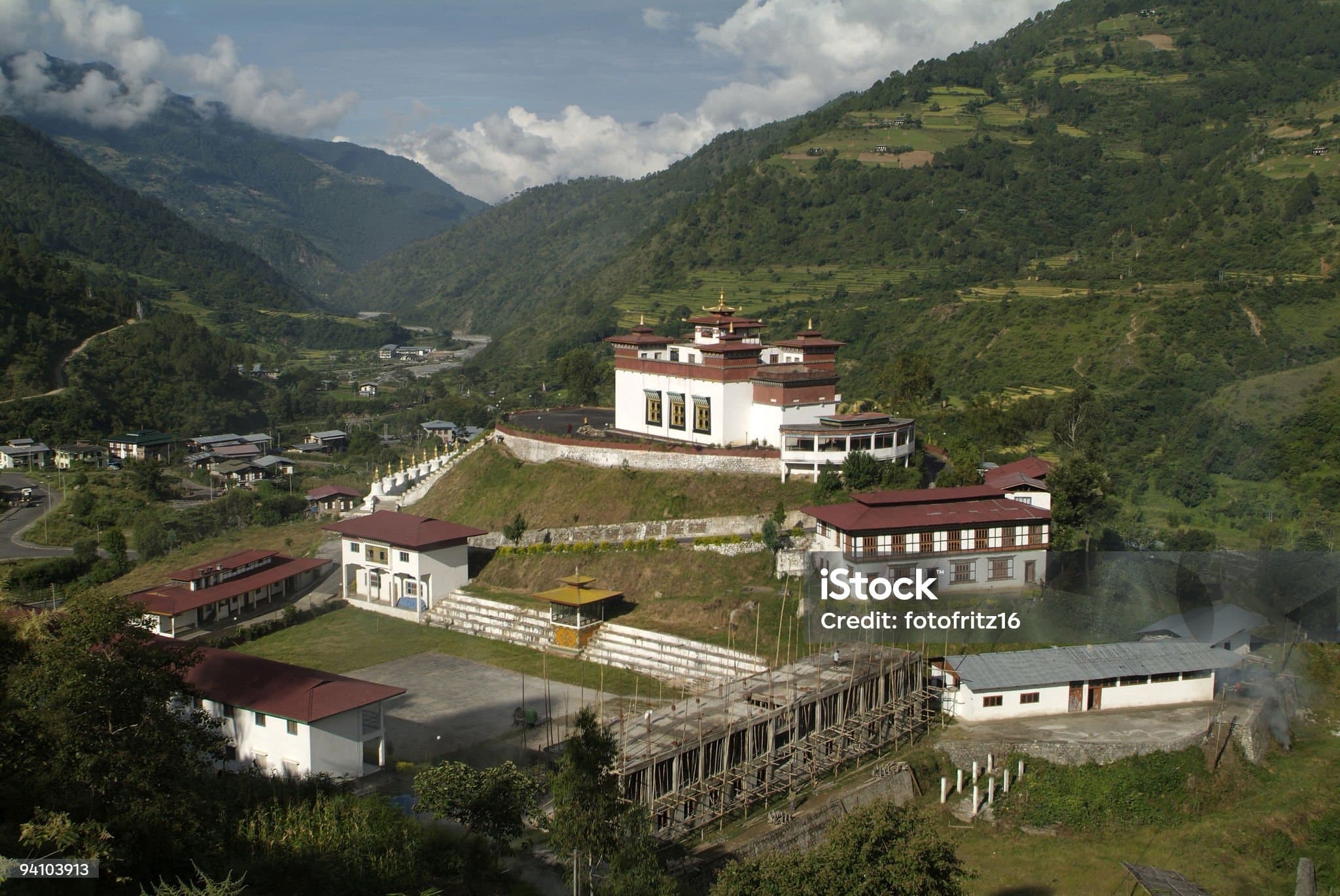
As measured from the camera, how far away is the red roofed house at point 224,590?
107ft

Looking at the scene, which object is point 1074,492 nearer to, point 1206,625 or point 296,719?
point 1206,625

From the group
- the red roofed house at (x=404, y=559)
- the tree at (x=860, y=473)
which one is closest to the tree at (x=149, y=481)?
the red roofed house at (x=404, y=559)

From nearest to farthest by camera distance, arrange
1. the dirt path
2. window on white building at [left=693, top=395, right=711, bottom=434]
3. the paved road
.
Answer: window on white building at [left=693, top=395, right=711, bottom=434] → the paved road → the dirt path

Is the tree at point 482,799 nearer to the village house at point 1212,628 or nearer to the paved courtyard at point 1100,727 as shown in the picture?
the paved courtyard at point 1100,727

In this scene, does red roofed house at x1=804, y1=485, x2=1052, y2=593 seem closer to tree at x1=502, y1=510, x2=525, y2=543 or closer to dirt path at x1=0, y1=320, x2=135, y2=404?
tree at x1=502, y1=510, x2=525, y2=543

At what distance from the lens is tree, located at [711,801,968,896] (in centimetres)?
1441

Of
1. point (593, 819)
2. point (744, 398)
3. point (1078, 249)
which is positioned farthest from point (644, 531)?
point (1078, 249)

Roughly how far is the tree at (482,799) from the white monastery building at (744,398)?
55.6 feet

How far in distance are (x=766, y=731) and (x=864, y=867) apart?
→ 7.06m

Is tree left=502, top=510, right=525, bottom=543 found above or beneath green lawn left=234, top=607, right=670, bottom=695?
above

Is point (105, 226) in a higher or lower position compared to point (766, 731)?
higher

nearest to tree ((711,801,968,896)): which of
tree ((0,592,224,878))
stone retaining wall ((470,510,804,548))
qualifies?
tree ((0,592,224,878))

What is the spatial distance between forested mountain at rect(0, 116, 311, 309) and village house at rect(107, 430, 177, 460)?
54387 millimetres

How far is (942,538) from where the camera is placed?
27.4m
